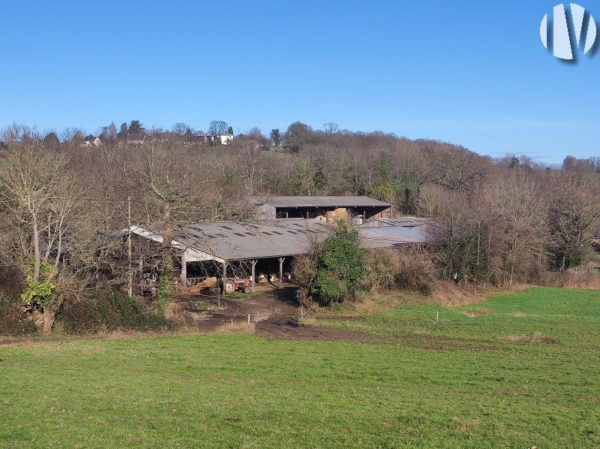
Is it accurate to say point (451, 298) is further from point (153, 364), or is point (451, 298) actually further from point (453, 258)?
point (153, 364)

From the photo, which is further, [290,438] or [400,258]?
[400,258]

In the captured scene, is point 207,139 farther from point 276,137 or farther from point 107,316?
point 107,316

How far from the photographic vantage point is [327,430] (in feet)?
38.1

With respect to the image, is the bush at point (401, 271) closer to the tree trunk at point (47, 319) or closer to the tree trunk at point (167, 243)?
the tree trunk at point (167, 243)

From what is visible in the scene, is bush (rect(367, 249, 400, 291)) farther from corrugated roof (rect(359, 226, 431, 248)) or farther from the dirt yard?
the dirt yard

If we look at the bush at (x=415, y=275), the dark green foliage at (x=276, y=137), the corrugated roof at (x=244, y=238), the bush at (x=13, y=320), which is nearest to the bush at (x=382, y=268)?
the bush at (x=415, y=275)

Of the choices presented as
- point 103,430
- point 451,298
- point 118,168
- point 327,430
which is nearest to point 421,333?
point 451,298

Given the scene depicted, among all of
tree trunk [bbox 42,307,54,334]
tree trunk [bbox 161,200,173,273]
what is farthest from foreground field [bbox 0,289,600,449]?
tree trunk [bbox 161,200,173,273]

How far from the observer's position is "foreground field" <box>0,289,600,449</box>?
36.8 feet

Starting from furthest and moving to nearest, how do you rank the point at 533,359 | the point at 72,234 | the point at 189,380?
the point at 72,234 < the point at 533,359 < the point at 189,380

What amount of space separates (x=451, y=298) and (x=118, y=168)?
35.9 m

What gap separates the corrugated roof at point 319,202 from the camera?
65.9 meters

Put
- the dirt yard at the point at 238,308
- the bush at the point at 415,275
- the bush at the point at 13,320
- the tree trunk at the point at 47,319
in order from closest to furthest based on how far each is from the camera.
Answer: the bush at the point at 13,320, the tree trunk at the point at 47,319, the dirt yard at the point at 238,308, the bush at the point at 415,275

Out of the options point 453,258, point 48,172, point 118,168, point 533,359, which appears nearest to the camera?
point 533,359
